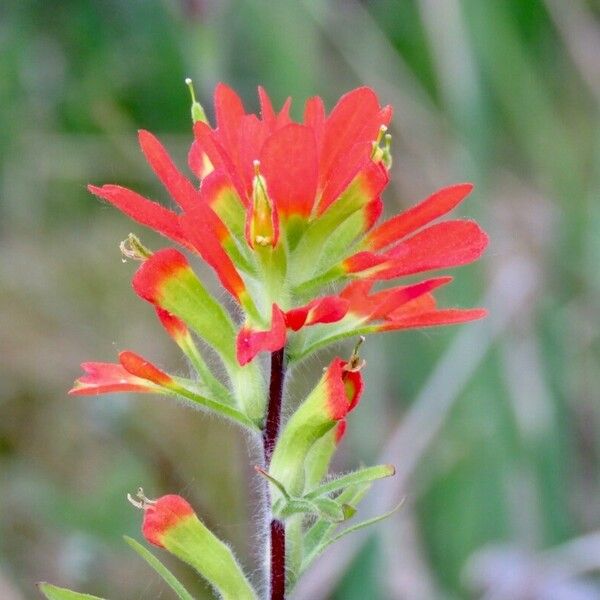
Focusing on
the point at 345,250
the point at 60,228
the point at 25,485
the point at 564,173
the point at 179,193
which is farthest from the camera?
the point at 60,228

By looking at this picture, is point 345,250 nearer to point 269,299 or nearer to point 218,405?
point 269,299

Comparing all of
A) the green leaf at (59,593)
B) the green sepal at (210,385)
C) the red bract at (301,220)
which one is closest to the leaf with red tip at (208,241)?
the red bract at (301,220)

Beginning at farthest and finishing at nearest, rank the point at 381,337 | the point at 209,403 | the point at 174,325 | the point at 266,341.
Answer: the point at 381,337 < the point at 174,325 < the point at 209,403 < the point at 266,341

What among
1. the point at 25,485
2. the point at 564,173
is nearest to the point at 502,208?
the point at 564,173

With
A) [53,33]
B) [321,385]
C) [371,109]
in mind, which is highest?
[53,33]

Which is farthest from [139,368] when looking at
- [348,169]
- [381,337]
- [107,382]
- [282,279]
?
[381,337]

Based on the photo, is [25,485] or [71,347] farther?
[71,347]

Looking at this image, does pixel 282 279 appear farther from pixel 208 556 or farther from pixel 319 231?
pixel 208 556

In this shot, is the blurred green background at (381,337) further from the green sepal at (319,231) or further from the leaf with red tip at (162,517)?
the green sepal at (319,231)

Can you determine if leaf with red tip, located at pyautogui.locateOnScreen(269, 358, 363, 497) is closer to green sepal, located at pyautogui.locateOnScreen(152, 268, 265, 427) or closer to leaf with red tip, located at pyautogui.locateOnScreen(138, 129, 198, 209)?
green sepal, located at pyautogui.locateOnScreen(152, 268, 265, 427)
